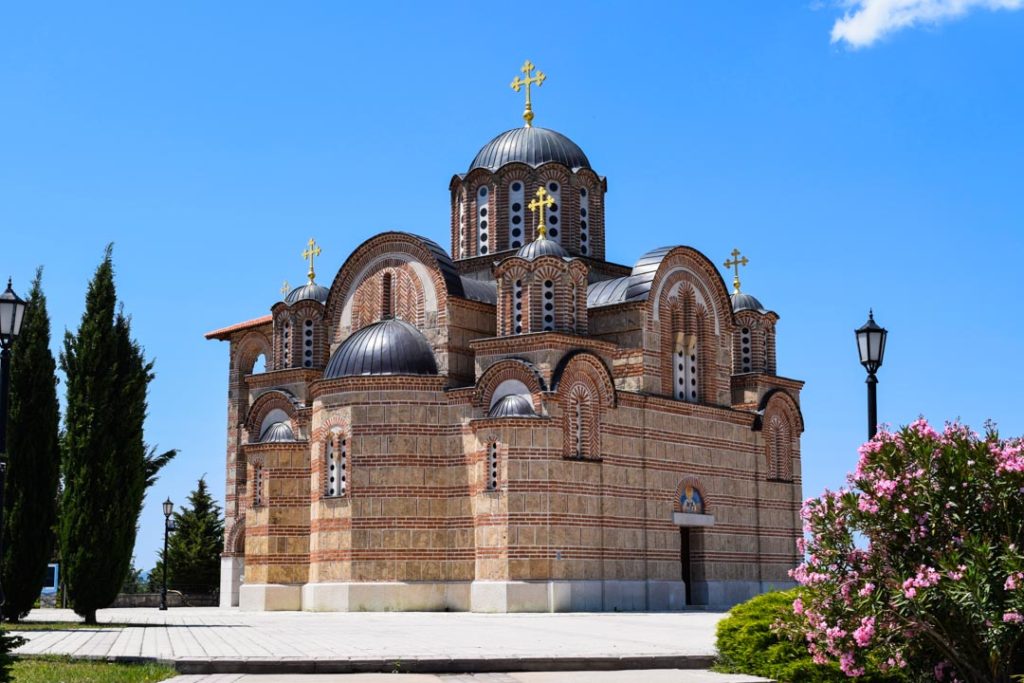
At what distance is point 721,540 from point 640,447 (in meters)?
4.35

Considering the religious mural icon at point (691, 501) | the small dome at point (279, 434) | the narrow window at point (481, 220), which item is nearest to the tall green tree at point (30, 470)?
the small dome at point (279, 434)

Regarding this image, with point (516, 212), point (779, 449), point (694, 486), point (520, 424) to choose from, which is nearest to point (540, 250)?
point (520, 424)

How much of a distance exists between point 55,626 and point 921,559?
680 inches

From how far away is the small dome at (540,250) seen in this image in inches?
1177

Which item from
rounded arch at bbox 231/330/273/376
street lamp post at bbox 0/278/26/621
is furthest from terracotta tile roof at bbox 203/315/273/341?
street lamp post at bbox 0/278/26/621

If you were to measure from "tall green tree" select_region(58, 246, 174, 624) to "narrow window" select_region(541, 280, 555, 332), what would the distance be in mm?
9338

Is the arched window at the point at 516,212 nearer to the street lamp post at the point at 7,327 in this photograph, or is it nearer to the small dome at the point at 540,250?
the small dome at the point at 540,250

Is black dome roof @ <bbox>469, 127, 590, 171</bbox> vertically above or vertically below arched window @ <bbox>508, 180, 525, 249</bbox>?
above

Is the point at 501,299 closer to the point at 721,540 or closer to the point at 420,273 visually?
the point at 420,273

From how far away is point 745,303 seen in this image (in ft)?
123

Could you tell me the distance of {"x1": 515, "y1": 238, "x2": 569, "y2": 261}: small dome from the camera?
2991cm

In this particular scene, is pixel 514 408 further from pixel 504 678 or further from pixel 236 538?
pixel 504 678

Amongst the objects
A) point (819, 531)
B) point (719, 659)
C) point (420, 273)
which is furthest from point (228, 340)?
point (819, 531)

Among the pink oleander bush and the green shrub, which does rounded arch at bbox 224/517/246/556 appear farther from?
the pink oleander bush
